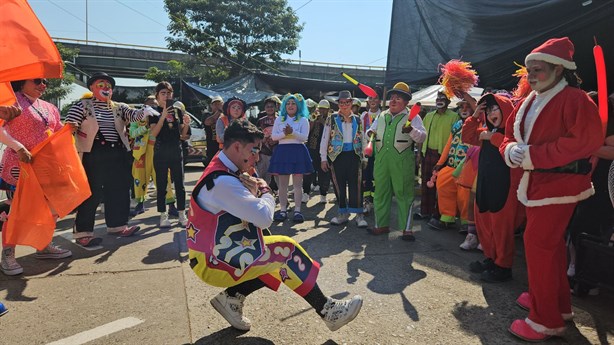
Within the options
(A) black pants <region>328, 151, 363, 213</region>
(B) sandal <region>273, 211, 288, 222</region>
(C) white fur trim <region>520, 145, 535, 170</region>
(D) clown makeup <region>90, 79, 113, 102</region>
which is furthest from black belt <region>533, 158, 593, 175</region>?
(D) clown makeup <region>90, 79, 113, 102</region>

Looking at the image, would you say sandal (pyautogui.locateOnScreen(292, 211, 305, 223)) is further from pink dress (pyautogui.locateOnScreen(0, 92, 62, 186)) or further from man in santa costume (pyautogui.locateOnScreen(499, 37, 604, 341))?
man in santa costume (pyautogui.locateOnScreen(499, 37, 604, 341))

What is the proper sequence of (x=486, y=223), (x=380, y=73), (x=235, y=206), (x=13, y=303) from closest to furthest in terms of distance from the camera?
(x=235, y=206) < (x=13, y=303) < (x=486, y=223) < (x=380, y=73)

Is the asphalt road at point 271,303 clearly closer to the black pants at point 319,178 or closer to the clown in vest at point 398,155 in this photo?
the clown in vest at point 398,155

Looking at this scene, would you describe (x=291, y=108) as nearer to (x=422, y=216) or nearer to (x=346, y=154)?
(x=346, y=154)

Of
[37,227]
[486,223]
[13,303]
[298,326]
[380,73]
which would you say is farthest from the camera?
[380,73]

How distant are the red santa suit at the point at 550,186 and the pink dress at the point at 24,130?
4090mm

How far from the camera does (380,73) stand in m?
43.1

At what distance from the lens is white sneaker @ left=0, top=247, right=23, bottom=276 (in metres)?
A: 3.71

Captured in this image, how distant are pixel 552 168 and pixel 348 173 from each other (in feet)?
10.8

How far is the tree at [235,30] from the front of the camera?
28.8 meters

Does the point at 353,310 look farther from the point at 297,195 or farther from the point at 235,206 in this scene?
the point at 297,195

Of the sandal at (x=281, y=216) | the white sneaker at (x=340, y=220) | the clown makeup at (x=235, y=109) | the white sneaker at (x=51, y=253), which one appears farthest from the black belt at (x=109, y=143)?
the white sneaker at (x=340, y=220)

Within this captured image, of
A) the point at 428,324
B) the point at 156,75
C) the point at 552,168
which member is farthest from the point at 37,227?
the point at 156,75

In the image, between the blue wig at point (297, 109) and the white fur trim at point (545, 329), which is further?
the blue wig at point (297, 109)
